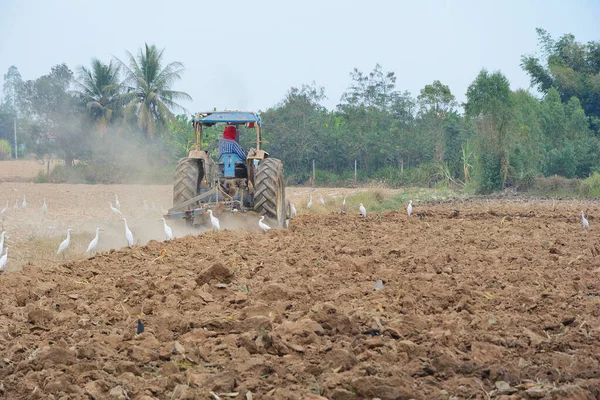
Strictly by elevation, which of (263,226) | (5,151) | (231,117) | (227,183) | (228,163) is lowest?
(263,226)

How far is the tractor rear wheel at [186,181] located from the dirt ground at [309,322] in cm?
206

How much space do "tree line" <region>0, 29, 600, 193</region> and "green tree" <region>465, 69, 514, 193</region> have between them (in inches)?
251

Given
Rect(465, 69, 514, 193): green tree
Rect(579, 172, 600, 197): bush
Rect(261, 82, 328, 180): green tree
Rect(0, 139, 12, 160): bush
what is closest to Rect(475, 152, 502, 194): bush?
Rect(465, 69, 514, 193): green tree

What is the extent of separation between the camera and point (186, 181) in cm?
1324

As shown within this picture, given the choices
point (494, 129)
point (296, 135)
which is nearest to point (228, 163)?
point (494, 129)

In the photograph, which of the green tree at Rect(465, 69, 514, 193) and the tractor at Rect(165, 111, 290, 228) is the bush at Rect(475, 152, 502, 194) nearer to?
the green tree at Rect(465, 69, 514, 193)

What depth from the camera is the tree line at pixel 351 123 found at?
40.1 m

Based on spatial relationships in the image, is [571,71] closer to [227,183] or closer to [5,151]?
[227,183]

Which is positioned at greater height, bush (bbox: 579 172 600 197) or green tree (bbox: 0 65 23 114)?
green tree (bbox: 0 65 23 114)

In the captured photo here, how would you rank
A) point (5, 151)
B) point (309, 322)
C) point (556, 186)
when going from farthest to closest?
point (5, 151)
point (556, 186)
point (309, 322)

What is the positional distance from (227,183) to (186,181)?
3.30 feet

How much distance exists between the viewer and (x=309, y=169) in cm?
4434

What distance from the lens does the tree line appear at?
131 ft

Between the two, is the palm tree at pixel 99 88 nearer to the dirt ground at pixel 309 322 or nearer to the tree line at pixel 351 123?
the tree line at pixel 351 123
